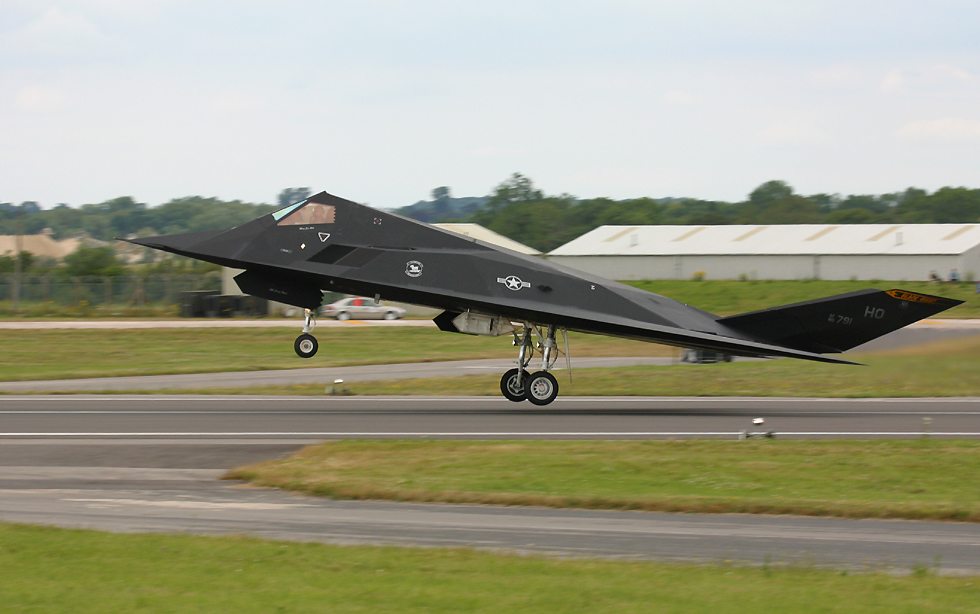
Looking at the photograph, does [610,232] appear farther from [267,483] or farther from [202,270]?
[267,483]

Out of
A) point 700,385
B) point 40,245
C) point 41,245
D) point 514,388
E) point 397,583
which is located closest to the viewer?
point 397,583

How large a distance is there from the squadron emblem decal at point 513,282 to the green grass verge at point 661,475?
5641 mm

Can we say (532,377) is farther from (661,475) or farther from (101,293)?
(101,293)

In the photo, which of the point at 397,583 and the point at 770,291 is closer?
the point at 397,583

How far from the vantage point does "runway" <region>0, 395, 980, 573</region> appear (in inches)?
487

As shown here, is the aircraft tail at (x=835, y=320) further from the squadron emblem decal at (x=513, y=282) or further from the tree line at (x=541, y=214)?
the tree line at (x=541, y=214)

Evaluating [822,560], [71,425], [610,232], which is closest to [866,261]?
[610,232]

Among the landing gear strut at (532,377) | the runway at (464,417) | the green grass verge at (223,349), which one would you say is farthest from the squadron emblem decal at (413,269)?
the green grass verge at (223,349)

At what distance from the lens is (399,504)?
575 inches

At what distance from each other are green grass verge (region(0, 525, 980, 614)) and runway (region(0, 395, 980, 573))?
84 centimetres

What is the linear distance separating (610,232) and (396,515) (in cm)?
7679

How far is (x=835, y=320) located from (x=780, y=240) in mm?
59683

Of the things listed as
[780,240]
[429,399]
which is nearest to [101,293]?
[780,240]

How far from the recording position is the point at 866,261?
3041 inches
